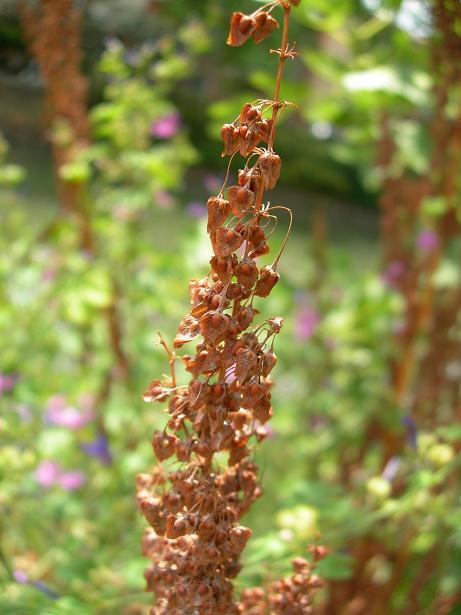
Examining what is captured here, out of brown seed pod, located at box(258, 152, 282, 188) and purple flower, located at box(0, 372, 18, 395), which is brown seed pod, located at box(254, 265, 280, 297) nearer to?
brown seed pod, located at box(258, 152, 282, 188)

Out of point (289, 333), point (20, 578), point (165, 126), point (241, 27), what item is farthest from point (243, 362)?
point (165, 126)

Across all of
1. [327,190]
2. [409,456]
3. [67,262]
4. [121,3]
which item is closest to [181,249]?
[67,262]

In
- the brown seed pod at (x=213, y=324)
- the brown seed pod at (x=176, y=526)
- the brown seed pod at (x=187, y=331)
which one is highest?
the brown seed pod at (x=187, y=331)

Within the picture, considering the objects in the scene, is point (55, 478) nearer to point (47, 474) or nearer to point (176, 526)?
point (47, 474)

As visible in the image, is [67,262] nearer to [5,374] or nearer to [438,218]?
[5,374]

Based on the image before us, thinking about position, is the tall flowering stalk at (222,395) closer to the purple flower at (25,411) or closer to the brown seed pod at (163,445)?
the brown seed pod at (163,445)

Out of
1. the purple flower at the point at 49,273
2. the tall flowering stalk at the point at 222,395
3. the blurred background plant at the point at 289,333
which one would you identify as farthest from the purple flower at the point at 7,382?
the tall flowering stalk at the point at 222,395

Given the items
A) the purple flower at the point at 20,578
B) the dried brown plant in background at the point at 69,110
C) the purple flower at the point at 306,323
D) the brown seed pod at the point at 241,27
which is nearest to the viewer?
the brown seed pod at the point at 241,27

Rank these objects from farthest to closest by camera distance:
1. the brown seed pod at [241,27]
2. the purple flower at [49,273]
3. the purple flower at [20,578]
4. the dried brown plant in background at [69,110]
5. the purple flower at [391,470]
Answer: the purple flower at [49,273] → the dried brown plant in background at [69,110] → the purple flower at [391,470] → the purple flower at [20,578] → the brown seed pod at [241,27]
